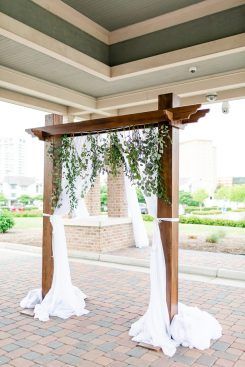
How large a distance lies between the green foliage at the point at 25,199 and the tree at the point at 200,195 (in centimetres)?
1009

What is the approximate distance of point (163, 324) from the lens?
11.1 ft

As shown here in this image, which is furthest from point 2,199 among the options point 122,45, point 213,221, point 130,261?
point 122,45

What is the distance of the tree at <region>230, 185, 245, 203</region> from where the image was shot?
8.54m

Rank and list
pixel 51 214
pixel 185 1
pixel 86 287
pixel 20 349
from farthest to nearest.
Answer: pixel 86 287
pixel 51 214
pixel 185 1
pixel 20 349

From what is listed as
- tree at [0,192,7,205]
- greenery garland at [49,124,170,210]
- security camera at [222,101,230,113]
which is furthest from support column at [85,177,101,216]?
tree at [0,192,7,205]

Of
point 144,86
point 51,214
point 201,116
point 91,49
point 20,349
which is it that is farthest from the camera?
point 144,86

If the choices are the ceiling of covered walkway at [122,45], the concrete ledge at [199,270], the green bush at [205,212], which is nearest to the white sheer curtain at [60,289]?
the ceiling of covered walkway at [122,45]

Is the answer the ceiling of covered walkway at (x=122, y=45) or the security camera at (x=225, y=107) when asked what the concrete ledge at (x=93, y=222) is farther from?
the security camera at (x=225, y=107)

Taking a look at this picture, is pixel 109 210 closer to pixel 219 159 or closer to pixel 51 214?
pixel 219 159

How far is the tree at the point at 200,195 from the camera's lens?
9516mm

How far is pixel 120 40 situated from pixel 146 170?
7.64ft

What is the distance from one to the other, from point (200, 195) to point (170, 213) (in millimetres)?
6295

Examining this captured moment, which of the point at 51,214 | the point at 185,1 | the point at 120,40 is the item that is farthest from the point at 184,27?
the point at 51,214

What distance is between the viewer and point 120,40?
4.95 meters
